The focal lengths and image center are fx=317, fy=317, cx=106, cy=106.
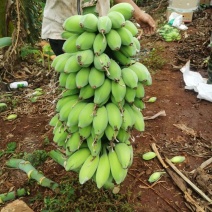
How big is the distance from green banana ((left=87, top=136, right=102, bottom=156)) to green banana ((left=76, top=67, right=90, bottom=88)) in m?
0.28

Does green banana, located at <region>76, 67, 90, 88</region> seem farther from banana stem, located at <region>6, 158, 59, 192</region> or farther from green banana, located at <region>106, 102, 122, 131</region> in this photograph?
banana stem, located at <region>6, 158, 59, 192</region>

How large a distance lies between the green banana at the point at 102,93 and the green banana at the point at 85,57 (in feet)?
0.38

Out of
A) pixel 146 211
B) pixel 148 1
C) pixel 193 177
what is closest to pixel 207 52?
pixel 193 177

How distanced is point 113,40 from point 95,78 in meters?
0.18

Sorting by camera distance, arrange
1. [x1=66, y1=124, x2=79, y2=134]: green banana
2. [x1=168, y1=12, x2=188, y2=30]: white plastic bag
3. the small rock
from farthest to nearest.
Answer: [x1=168, y1=12, x2=188, y2=30]: white plastic bag, the small rock, [x1=66, y1=124, x2=79, y2=134]: green banana

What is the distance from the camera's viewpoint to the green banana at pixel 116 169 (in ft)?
5.00

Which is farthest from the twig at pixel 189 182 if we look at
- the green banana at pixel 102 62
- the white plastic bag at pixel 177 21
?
the white plastic bag at pixel 177 21

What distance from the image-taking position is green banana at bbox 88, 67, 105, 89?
1.38 m

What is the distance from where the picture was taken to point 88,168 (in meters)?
1.54

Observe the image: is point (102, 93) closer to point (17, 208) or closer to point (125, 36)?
point (125, 36)

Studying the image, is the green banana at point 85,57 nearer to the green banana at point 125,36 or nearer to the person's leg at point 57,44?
the green banana at point 125,36

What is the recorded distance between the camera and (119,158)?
1543 millimetres

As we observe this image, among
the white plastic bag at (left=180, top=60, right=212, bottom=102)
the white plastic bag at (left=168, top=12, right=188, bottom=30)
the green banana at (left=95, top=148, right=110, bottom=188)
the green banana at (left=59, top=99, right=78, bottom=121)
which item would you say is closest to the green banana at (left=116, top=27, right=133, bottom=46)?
the green banana at (left=59, top=99, right=78, bottom=121)

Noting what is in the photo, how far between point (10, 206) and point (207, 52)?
11.6ft
